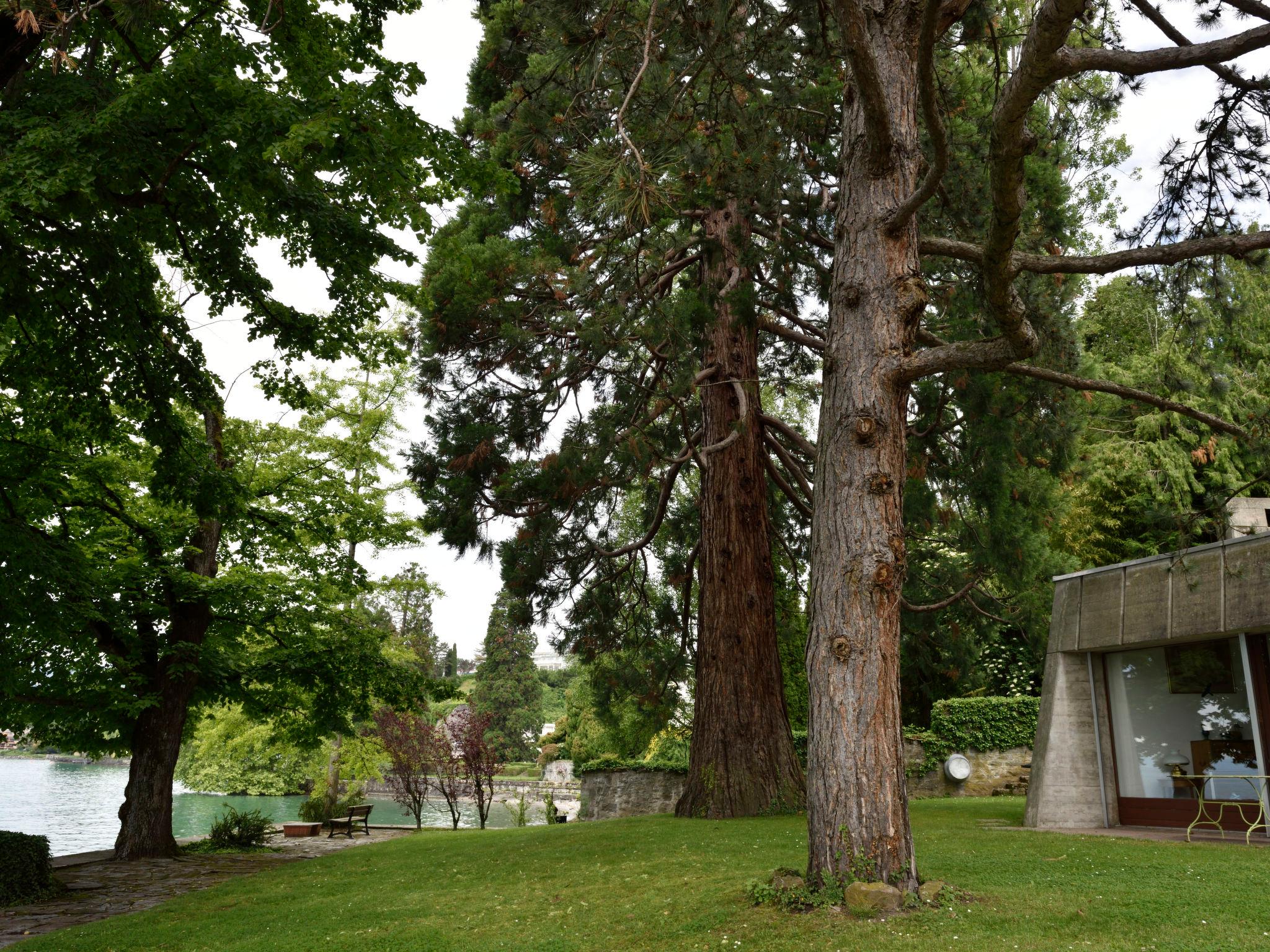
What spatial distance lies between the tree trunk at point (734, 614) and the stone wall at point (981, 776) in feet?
20.9

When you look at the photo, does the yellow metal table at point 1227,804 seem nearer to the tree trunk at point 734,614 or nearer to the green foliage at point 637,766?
the tree trunk at point 734,614

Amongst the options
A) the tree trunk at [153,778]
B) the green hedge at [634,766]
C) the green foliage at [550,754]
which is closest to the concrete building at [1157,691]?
the green hedge at [634,766]

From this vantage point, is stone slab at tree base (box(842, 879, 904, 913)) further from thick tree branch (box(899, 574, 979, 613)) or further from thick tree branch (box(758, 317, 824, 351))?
thick tree branch (box(758, 317, 824, 351))

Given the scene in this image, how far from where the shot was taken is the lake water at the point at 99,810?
19625 millimetres

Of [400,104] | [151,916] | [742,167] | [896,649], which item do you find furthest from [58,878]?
[742,167]

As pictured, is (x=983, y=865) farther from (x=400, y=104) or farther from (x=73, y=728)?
(x=73, y=728)

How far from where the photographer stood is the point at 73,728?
40.1 ft

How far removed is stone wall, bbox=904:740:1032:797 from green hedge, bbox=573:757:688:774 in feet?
14.8

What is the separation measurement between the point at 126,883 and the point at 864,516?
9.80 metres

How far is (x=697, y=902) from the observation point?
225 inches

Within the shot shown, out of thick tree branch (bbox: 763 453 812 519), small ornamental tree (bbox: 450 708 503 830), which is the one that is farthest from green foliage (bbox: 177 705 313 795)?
thick tree branch (bbox: 763 453 812 519)

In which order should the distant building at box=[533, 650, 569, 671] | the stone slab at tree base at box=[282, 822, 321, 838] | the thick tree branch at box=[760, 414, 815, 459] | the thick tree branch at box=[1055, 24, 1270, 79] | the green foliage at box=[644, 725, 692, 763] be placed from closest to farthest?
the thick tree branch at box=[1055, 24, 1270, 79], the thick tree branch at box=[760, 414, 815, 459], the stone slab at tree base at box=[282, 822, 321, 838], the green foliage at box=[644, 725, 692, 763], the distant building at box=[533, 650, 569, 671]

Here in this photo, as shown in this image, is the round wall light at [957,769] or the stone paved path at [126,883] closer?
the stone paved path at [126,883]

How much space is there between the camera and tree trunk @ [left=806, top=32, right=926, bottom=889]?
202 inches
